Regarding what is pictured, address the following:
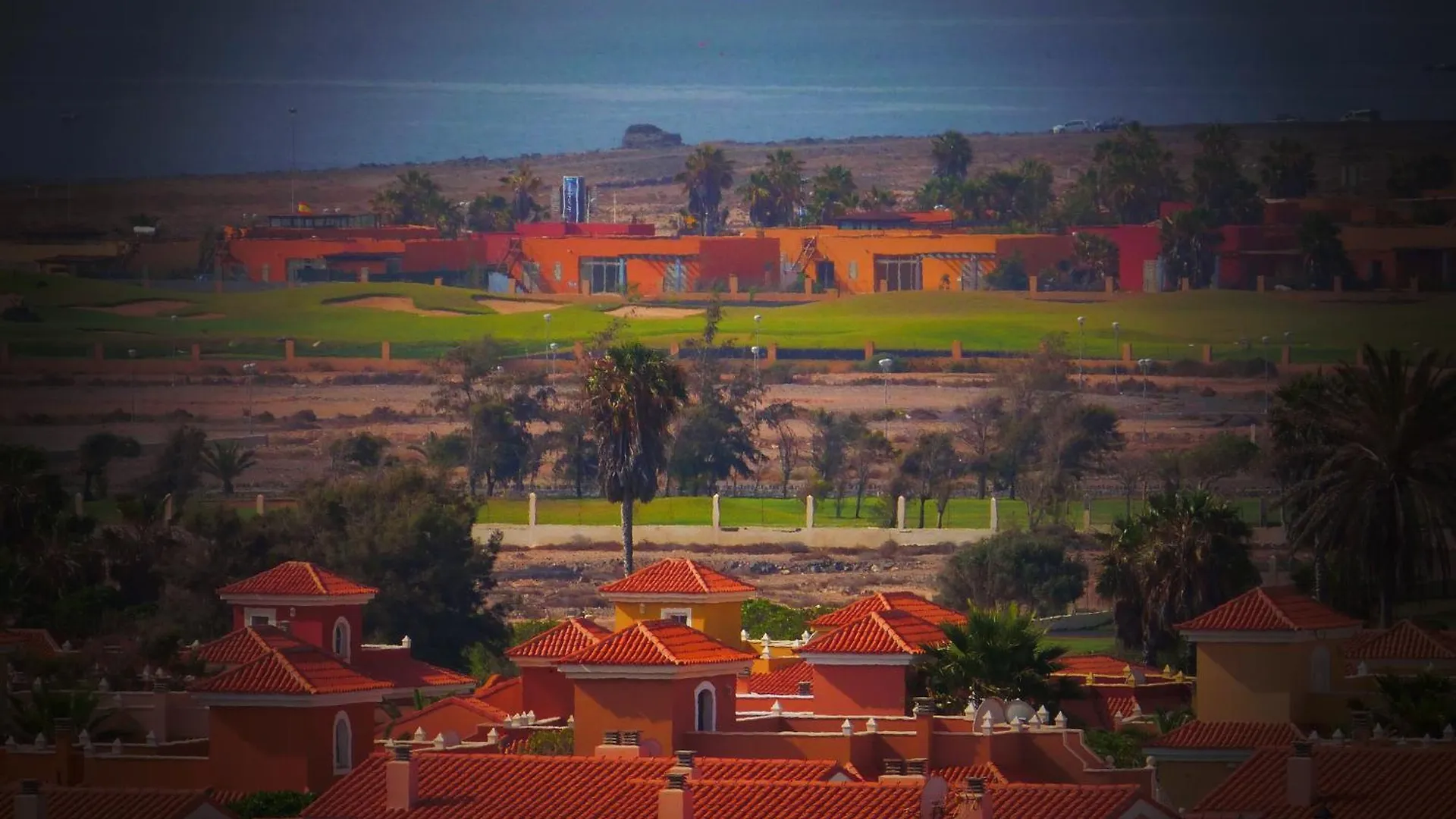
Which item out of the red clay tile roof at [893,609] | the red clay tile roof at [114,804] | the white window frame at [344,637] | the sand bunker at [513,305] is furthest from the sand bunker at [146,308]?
the red clay tile roof at [114,804]

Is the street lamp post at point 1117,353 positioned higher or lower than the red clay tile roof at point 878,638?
higher

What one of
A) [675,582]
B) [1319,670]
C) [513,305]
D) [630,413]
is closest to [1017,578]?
[630,413]

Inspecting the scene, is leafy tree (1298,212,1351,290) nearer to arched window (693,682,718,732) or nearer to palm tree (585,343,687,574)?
palm tree (585,343,687,574)

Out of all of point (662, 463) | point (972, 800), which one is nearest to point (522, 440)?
point (662, 463)

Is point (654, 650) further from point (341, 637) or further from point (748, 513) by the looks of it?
point (748, 513)

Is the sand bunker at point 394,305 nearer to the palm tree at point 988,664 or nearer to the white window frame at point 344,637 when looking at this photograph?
the white window frame at point 344,637

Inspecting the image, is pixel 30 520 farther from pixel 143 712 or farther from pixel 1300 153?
pixel 1300 153
